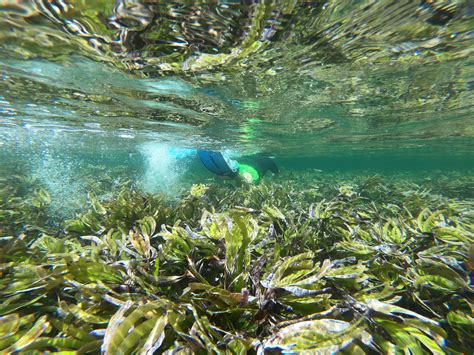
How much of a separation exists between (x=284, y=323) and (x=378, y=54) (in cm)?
691

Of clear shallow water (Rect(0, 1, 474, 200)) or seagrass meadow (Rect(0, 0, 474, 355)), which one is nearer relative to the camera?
seagrass meadow (Rect(0, 0, 474, 355))

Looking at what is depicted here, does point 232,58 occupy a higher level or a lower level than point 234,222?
higher

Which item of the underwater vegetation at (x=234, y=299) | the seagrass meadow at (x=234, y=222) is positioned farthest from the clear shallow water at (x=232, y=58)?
the underwater vegetation at (x=234, y=299)

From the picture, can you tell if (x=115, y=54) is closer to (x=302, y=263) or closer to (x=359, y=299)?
(x=302, y=263)

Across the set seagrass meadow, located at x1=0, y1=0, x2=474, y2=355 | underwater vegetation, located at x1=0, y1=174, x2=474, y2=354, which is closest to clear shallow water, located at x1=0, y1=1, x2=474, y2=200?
seagrass meadow, located at x1=0, y1=0, x2=474, y2=355

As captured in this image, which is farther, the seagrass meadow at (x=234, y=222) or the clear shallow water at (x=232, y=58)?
the clear shallow water at (x=232, y=58)

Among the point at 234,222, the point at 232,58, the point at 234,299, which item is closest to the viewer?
the point at 234,299

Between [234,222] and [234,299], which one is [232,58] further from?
[234,299]

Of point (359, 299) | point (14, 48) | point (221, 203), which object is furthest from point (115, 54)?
point (359, 299)

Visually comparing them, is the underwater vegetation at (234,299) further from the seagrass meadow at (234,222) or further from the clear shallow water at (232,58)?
the clear shallow water at (232,58)

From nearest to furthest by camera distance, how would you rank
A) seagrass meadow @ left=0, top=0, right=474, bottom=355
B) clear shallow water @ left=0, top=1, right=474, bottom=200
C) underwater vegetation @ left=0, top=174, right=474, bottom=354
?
1. underwater vegetation @ left=0, top=174, right=474, bottom=354
2. seagrass meadow @ left=0, top=0, right=474, bottom=355
3. clear shallow water @ left=0, top=1, right=474, bottom=200

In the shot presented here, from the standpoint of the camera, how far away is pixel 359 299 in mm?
2107

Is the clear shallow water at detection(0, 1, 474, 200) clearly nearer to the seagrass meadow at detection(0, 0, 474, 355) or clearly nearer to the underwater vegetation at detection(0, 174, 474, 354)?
the seagrass meadow at detection(0, 0, 474, 355)

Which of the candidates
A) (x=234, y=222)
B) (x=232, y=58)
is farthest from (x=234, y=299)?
(x=232, y=58)
